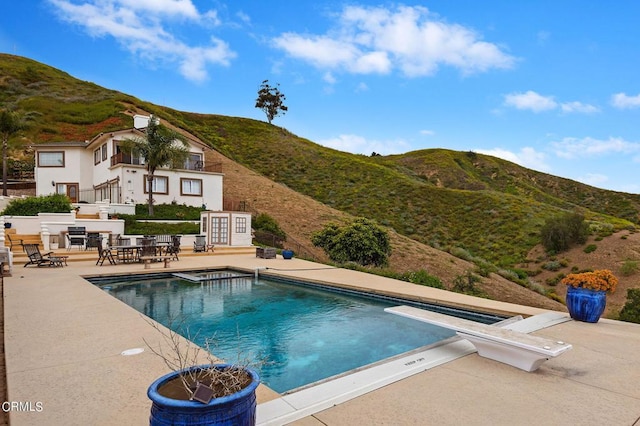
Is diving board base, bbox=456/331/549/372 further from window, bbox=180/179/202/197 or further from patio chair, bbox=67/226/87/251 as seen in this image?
window, bbox=180/179/202/197

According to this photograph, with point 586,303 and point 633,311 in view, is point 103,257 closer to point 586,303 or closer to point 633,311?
point 586,303

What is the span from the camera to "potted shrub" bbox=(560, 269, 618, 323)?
6.46 m

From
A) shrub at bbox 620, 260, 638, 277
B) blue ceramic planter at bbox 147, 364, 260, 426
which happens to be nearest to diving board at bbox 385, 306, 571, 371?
blue ceramic planter at bbox 147, 364, 260, 426

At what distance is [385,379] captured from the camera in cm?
418

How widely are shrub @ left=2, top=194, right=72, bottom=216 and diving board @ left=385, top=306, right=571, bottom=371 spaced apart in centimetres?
2245

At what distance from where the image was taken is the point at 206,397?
2.15 m

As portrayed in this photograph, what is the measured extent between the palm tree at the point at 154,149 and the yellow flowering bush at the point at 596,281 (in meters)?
23.1

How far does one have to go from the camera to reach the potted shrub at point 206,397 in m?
2.10

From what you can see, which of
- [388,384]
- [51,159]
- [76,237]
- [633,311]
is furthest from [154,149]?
[633,311]

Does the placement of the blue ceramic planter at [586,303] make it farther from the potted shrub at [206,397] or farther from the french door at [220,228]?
the french door at [220,228]

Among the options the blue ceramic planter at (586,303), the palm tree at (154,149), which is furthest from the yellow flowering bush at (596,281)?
the palm tree at (154,149)

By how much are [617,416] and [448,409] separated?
4.82 ft

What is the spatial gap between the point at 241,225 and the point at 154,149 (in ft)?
25.6

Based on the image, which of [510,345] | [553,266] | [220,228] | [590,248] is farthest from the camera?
[590,248]
